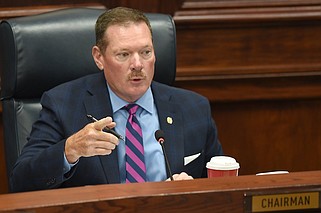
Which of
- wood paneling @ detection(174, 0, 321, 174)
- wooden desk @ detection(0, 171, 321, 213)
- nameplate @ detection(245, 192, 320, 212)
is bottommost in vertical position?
wood paneling @ detection(174, 0, 321, 174)

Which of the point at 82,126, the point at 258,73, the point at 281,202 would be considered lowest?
the point at 258,73

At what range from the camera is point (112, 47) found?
7.95ft

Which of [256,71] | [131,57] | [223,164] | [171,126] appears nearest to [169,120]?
[171,126]

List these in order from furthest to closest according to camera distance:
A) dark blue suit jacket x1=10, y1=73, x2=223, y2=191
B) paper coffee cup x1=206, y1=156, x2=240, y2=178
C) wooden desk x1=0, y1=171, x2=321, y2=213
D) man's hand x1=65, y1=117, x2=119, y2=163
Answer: dark blue suit jacket x1=10, y1=73, x2=223, y2=191, paper coffee cup x1=206, y1=156, x2=240, y2=178, man's hand x1=65, y1=117, x2=119, y2=163, wooden desk x1=0, y1=171, x2=321, y2=213

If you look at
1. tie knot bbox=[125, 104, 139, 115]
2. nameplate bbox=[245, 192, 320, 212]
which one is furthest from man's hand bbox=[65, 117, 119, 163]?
nameplate bbox=[245, 192, 320, 212]

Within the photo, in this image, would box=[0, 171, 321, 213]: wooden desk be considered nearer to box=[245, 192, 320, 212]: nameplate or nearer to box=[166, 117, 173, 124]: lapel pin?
box=[245, 192, 320, 212]: nameplate

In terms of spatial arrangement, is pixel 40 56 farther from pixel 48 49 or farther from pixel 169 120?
pixel 169 120

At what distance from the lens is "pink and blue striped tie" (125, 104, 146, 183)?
236 centimetres

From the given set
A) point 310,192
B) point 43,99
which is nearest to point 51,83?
point 43,99

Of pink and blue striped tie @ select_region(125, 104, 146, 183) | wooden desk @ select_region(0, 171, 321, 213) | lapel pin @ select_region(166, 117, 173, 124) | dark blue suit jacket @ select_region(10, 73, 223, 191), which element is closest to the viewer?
wooden desk @ select_region(0, 171, 321, 213)

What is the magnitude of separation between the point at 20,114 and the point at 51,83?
0.45 feet

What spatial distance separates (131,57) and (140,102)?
147 millimetres

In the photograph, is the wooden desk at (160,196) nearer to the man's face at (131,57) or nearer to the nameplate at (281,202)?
the nameplate at (281,202)

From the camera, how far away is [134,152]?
239 centimetres
